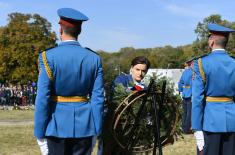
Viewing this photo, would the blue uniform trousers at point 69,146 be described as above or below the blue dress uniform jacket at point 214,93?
below

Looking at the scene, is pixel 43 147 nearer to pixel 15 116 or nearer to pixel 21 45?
pixel 15 116

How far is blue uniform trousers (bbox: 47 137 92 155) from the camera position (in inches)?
193

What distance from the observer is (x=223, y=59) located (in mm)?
5750

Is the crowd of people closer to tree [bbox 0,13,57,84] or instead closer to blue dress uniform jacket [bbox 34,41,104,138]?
tree [bbox 0,13,57,84]

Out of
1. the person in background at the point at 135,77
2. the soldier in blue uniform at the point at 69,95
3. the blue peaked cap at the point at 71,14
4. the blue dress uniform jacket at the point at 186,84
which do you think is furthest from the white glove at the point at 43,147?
the blue dress uniform jacket at the point at 186,84

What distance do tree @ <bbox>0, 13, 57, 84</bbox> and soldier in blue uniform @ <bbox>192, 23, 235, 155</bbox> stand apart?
4540 cm

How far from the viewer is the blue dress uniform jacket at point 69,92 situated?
479cm

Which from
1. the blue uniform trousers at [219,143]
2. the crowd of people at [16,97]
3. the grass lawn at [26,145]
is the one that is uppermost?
the blue uniform trousers at [219,143]

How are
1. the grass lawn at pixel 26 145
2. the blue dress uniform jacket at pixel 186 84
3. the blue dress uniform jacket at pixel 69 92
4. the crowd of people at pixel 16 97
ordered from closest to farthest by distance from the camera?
the blue dress uniform jacket at pixel 69 92, the grass lawn at pixel 26 145, the blue dress uniform jacket at pixel 186 84, the crowd of people at pixel 16 97

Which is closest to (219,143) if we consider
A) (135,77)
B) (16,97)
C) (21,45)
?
(135,77)

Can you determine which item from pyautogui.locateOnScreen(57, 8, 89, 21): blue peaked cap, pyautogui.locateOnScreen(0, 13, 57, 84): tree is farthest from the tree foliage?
pyautogui.locateOnScreen(57, 8, 89, 21): blue peaked cap

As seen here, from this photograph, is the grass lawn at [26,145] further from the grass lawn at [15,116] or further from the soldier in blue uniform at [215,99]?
the grass lawn at [15,116]

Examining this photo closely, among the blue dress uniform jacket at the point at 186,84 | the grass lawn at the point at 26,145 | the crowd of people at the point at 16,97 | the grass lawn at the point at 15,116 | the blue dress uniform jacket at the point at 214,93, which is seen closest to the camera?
the blue dress uniform jacket at the point at 214,93

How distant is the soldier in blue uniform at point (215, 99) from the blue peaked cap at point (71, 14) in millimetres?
1532
